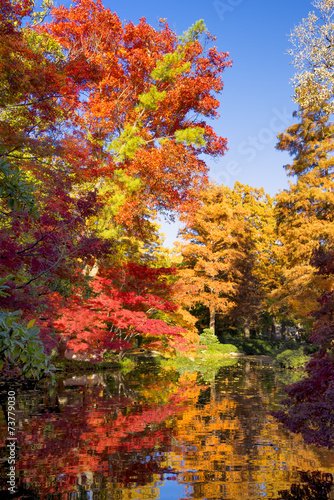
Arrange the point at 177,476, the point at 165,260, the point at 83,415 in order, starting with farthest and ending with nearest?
the point at 165,260 < the point at 83,415 < the point at 177,476

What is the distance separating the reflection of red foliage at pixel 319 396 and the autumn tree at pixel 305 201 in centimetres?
1598

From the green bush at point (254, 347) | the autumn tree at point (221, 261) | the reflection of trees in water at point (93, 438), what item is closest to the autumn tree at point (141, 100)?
the reflection of trees in water at point (93, 438)

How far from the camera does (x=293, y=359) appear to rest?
19828mm

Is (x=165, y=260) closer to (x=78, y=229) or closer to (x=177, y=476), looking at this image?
(x=78, y=229)

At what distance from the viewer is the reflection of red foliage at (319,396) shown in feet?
16.1

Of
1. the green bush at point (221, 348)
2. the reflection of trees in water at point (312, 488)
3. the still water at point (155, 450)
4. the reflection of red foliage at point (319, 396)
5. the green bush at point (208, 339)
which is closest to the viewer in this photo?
the reflection of trees in water at point (312, 488)

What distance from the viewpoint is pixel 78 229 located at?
8.68 meters

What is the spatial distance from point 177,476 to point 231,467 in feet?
2.56

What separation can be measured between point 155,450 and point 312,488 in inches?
88.5

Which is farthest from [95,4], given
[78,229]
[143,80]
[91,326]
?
[91,326]

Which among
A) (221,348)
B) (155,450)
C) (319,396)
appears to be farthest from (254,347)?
(155,450)

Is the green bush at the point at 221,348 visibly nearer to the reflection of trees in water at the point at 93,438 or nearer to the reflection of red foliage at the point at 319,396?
the reflection of trees in water at the point at 93,438

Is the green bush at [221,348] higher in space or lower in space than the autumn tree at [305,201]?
lower

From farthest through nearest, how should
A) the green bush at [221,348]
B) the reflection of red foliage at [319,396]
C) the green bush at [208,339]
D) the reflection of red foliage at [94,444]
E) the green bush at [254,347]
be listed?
1. the green bush at [254,347]
2. the green bush at [208,339]
3. the green bush at [221,348]
4. the reflection of red foliage at [319,396]
5. the reflection of red foliage at [94,444]
